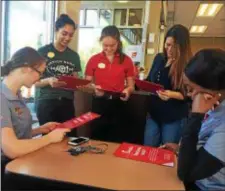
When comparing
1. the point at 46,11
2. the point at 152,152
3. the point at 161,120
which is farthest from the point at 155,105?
the point at 46,11

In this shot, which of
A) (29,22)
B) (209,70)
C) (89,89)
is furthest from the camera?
(29,22)

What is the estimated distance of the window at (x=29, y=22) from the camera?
282cm

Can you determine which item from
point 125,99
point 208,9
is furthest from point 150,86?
point 208,9

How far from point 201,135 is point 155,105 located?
89 centimetres

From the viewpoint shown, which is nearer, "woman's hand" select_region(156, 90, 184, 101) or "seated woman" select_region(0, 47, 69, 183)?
"seated woman" select_region(0, 47, 69, 183)

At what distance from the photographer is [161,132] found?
193 centimetres

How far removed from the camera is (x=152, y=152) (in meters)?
1.29

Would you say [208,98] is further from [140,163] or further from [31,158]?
[31,158]

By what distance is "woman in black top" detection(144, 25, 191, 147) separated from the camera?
1829mm

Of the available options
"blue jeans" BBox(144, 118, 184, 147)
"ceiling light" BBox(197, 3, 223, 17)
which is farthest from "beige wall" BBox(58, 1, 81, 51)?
"ceiling light" BBox(197, 3, 223, 17)

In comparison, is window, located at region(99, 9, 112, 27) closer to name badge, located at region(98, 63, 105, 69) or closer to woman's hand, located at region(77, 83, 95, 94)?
name badge, located at region(98, 63, 105, 69)

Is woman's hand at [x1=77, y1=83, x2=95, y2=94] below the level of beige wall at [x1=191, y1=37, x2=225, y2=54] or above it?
below

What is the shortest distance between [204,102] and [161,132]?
2.95 feet

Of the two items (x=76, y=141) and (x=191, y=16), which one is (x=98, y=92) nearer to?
(x=76, y=141)
